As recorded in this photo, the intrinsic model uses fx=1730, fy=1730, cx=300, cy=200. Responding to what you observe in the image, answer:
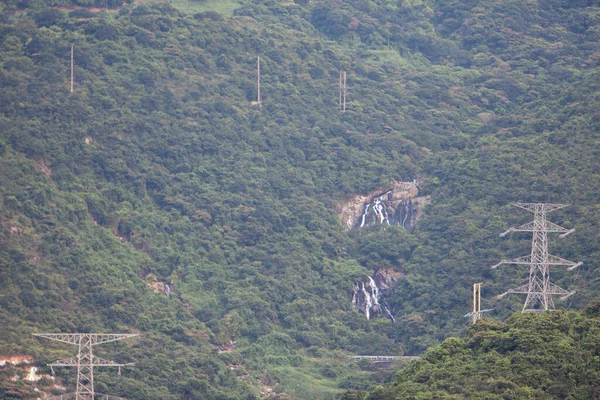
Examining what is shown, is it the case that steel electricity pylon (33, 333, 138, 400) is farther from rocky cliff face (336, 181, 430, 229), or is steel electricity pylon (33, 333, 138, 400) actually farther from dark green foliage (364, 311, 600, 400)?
rocky cliff face (336, 181, 430, 229)

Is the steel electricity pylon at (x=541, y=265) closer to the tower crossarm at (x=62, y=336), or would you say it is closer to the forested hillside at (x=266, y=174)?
the forested hillside at (x=266, y=174)

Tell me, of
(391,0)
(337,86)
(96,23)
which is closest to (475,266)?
(337,86)

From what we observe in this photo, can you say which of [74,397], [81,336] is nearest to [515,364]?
[81,336]

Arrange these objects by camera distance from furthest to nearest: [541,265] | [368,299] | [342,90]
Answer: [342,90]
[368,299]
[541,265]

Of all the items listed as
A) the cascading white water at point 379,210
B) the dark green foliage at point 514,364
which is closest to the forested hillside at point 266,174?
the cascading white water at point 379,210

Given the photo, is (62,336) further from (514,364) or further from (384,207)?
(384,207)

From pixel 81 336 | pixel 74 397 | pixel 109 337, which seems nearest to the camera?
pixel 81 336
